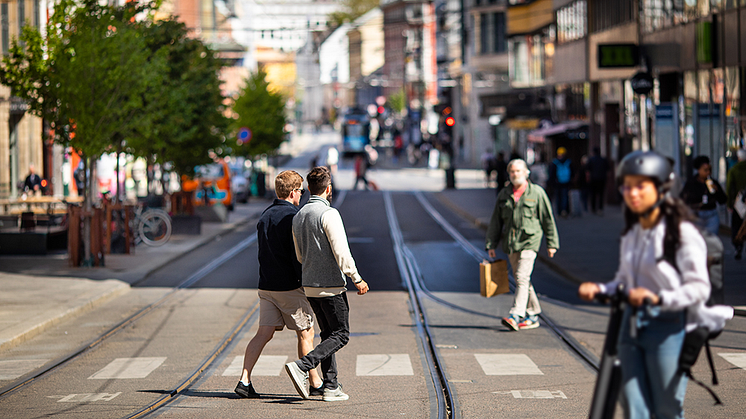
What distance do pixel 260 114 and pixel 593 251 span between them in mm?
34154

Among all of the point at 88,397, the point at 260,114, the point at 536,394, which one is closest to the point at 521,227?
the point at 536,394

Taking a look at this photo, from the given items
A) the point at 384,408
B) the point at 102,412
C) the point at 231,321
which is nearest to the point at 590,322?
the point at 231,321

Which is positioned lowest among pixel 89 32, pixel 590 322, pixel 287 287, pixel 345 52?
pixel 590 322

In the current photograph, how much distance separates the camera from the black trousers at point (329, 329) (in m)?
7.33

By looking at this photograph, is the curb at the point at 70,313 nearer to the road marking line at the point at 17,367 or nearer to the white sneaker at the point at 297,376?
the road marking line at the point at 17,367

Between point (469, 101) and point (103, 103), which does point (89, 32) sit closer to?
point (103, 103)

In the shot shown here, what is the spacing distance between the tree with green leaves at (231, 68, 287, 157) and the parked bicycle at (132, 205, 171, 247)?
2463 centimetres

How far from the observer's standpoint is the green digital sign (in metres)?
28.4

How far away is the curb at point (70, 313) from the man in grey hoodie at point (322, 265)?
13.8 ft

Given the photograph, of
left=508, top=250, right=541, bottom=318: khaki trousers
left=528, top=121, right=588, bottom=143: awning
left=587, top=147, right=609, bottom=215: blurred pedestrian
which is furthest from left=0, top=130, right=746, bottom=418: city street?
left=528, top=121, right=588, bottom=143: awning

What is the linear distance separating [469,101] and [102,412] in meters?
70.7

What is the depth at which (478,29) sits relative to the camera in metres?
66.8

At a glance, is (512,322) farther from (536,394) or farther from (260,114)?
(260,114)

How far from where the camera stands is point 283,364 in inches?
367
